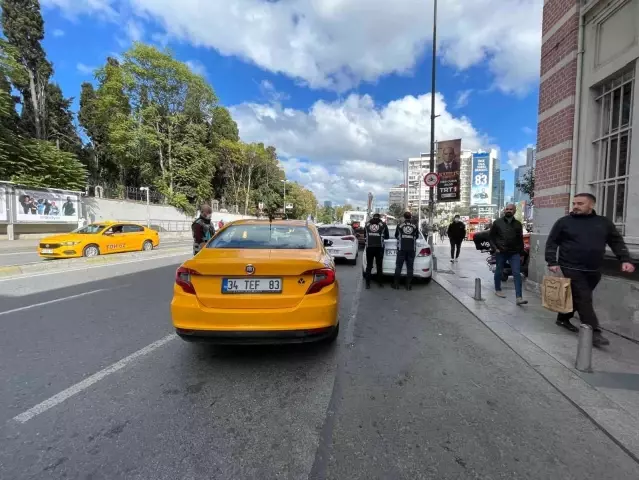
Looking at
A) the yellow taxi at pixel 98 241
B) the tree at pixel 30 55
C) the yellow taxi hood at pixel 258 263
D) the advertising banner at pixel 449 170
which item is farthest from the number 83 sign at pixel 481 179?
the yellow taxi hood at pixel 258 263

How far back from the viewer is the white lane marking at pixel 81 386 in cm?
261

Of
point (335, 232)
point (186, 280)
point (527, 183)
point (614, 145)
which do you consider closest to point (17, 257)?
point (335, 232)

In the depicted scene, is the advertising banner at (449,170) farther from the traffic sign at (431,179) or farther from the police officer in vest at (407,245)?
the police officer in vest at (407,245)

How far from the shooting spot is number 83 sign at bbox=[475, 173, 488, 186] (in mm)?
52062

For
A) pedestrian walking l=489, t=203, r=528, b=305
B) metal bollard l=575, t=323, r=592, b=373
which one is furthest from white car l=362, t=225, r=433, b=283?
metal bollard l=575, t=323, r=592, b=373

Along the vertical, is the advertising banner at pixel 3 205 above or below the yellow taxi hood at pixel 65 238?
above

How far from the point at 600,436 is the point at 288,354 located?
272 cm

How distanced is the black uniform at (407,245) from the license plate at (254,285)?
4843 mm

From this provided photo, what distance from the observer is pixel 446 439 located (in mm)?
2383

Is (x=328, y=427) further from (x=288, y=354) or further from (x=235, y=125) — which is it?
(x=235, y=125)

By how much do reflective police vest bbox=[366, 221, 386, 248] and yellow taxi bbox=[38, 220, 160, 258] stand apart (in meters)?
11.0

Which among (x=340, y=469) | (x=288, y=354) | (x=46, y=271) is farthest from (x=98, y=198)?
(x=340, y=469)

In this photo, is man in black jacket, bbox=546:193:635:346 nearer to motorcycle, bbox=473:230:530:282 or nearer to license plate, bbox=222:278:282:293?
motorcycle, bbox=473:230:530:282

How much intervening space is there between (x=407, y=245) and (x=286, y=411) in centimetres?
549
